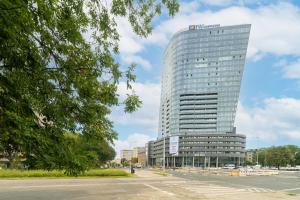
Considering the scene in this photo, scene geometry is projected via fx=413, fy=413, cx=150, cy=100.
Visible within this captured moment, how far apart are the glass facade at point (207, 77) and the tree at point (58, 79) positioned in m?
182

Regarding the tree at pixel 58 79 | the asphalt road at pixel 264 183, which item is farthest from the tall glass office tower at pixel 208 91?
the tree at pixel 58 79

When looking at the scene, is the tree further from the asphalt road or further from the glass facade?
the glass facade

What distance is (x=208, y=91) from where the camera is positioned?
193 meters

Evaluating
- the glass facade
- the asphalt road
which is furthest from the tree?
the glass facade

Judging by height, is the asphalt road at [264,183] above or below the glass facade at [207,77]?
below

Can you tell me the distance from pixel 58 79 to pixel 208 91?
615ft

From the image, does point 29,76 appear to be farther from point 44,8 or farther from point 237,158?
point 237,158

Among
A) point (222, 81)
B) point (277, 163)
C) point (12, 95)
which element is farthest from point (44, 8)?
point (222, 81)

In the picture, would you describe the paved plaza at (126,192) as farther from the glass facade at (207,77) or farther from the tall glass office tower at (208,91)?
the tall glass office tower at (208,91)

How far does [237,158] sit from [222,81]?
36.9 m

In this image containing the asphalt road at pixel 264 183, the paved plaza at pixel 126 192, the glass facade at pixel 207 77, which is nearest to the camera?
the paved plaza at pixel 126 192

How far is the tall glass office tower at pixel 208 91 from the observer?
189 metres

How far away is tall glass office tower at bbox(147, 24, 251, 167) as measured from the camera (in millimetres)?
189000

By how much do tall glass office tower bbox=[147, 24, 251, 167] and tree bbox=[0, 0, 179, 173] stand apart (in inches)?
7170
